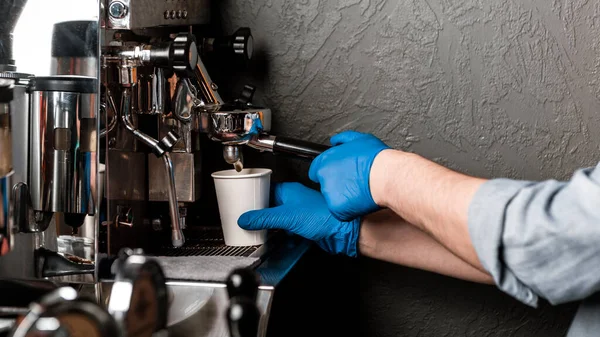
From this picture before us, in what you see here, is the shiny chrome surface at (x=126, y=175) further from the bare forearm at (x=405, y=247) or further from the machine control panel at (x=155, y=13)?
the bare forearm at (x=405, y=247)

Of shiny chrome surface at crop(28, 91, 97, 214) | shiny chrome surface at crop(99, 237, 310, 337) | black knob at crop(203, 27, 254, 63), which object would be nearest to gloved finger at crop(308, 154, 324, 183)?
shiny chrome surface at crop(99, 237, 310, 337)

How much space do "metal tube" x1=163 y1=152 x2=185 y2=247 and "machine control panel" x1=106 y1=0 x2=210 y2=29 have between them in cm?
26

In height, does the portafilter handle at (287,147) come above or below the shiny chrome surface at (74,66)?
below

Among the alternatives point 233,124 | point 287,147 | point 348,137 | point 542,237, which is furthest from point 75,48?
point 542,237

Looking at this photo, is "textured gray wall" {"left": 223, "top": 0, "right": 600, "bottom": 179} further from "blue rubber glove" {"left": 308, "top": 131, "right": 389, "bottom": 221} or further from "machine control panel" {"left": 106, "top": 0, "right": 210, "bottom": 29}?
"blue rubber glove" {"left": 308, "top": 131, "right": 389, "bottom": 221}

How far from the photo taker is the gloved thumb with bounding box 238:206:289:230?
1.44 meters

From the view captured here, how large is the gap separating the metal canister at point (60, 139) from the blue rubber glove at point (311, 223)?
418 mm

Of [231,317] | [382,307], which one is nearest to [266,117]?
[382,307]

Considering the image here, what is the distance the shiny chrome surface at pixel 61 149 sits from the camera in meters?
1.08

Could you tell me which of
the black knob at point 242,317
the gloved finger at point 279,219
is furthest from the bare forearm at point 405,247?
the black knob at point 242,317

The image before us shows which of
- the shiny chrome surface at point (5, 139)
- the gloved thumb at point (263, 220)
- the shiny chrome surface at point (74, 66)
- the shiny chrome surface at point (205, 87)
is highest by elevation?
the shiny chrome surface at point (74, 66)

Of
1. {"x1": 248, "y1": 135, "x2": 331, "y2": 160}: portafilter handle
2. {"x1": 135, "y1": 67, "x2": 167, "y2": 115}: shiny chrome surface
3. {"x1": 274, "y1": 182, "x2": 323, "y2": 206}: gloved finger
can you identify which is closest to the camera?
{"x1": 135, "y1": 67, "x2": 167, "y2": 115}: shiny chrome surface

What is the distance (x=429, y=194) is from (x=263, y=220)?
46 centimetres

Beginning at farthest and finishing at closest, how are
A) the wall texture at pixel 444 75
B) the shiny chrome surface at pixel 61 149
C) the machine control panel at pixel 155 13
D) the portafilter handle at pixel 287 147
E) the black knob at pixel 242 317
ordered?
the wall texture at pixel 444 75, the portafilter handle at pixel 287 147, the machine control panel at pixel 155 13, the shiny chrome surface at pixel 61 149, the black knob at pixel 242 317
